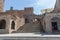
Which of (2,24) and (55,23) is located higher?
(55,23)

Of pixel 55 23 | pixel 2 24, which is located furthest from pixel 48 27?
pixel 2 24

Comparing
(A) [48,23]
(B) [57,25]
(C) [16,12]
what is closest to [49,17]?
(A) [48,23]

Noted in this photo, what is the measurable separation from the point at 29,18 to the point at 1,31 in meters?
12.7

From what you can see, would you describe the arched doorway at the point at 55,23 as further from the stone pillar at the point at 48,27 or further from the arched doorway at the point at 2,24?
the arched doorway at the point at 2,24

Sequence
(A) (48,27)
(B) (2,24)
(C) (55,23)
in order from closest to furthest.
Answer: (A) (48,27), (C) (55,23), (B) (2,24)

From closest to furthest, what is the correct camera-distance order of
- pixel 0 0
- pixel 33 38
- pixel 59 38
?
pixel 59 38
pixel 33 38
pixel 0 0

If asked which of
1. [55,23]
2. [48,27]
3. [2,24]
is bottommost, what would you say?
[48,27]

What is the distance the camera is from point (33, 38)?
18.6 feet

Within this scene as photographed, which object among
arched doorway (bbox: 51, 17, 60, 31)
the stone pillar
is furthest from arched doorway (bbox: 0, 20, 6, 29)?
arched doorway (bbox: 51, 17, 60, 31)

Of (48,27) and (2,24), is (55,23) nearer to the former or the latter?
(48,27)

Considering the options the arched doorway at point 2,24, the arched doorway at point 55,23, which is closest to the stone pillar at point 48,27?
the arched doorway at point 55,23

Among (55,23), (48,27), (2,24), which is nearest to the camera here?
(48,27)

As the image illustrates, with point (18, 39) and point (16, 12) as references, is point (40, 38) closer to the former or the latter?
point (18, 39)

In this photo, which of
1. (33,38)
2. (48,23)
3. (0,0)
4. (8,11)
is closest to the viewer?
(33,38)
